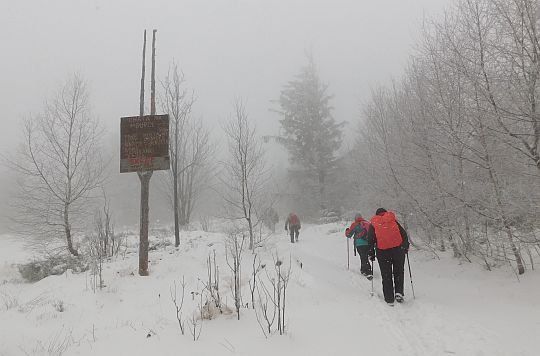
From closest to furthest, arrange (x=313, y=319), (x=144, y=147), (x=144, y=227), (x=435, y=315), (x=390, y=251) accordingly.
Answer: (x=313, y=319), (x=435, y=315), (x=390, y=251), (x=144, y=147), (x=144, y=227)

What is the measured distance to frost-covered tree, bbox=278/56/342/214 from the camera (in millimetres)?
25703

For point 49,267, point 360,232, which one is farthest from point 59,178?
point 360,232

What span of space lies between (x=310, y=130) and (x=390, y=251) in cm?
2081

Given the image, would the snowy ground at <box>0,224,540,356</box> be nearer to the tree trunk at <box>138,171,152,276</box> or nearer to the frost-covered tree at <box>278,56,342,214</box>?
the tree trunk at <box>138,171,152,276</box>

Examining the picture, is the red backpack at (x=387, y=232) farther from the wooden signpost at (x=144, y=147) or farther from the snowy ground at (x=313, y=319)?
the wooden signpost at (x=144, y=147)

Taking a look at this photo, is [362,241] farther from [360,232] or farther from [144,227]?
[144,227]

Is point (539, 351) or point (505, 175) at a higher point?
point (505, 175)

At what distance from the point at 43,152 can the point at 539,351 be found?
1707cm

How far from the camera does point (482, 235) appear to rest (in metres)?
7.97

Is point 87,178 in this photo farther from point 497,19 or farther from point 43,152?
point 497,19

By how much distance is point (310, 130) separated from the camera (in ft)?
Answer: 87.0

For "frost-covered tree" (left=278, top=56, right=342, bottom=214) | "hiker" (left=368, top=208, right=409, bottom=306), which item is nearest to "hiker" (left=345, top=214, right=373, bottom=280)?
"hiker" (left=368, top=208, right=409, bottom=306)

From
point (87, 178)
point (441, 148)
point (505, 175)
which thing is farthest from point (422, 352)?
point (87, 178)

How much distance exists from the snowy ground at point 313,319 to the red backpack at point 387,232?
1065 mm
